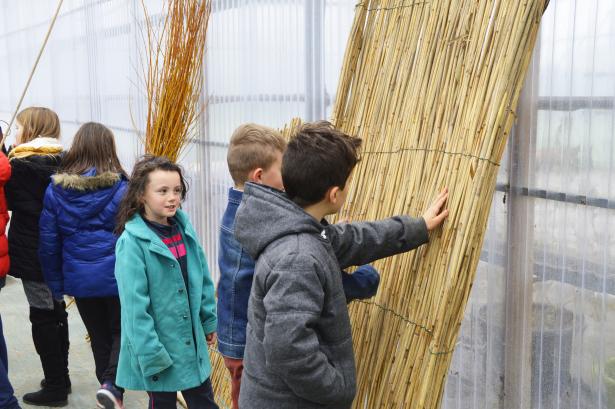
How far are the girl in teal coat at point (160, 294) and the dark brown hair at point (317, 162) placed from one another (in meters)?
0.94

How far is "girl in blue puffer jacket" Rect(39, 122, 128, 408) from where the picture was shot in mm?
3117

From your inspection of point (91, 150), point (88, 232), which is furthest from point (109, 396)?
point (91, 150)

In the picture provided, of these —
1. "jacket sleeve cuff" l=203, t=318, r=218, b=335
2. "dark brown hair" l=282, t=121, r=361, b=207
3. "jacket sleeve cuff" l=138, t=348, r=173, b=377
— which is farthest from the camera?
"jacket sleeve cuff" l=203, t=318, r=218, b=335

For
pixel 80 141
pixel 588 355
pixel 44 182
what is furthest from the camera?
pixel 44 182

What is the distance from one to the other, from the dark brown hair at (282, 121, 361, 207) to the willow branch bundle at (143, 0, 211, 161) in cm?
225

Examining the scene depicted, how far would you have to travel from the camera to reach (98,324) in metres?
3.25

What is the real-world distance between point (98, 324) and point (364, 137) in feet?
5.46

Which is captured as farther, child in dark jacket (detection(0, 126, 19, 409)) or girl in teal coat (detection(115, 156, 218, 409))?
child in dark jacket (detection(0, 126, 19, 409))

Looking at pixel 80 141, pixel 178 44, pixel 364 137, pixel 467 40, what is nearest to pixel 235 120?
pixel 178 44

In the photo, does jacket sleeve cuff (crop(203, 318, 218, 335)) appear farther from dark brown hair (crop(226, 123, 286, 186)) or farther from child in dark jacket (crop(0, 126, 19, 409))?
child in dark jacket (crop(0, 126, 19, 409))

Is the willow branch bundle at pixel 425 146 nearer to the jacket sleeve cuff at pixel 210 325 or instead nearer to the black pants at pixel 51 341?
the jacket sleeve cuff at pixel 210 325

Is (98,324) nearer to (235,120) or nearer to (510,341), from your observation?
(235,120)

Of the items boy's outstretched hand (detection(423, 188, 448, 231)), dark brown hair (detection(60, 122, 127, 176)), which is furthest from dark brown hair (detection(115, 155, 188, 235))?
boy's outstretched hand (detection(423, 188, 448, 231))

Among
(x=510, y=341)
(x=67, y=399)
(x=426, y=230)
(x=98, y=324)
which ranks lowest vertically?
(x=67, y=399)
